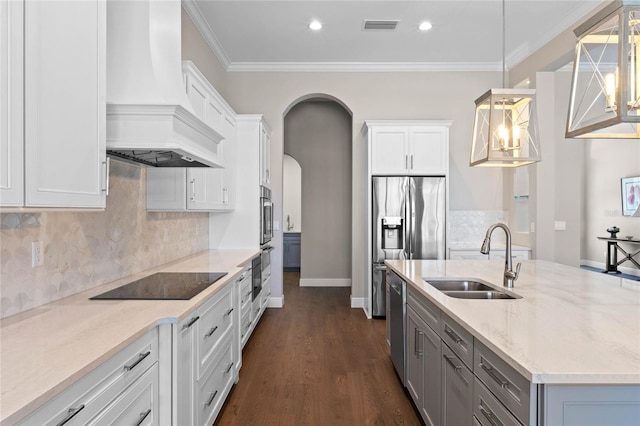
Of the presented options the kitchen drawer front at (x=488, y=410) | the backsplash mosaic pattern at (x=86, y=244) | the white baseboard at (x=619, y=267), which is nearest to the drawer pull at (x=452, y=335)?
the kitchen drawer front at (x=488, y=410)

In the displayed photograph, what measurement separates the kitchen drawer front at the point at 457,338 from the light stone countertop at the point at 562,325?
0.25 ft

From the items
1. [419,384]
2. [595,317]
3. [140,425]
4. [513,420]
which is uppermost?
[595,317]

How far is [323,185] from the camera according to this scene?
23.2 feet

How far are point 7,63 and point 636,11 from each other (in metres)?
2.18

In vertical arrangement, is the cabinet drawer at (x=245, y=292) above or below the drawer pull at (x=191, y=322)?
below

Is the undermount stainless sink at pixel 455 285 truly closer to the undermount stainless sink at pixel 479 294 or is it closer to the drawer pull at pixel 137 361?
the undermount stainless sink at pixel 479 294

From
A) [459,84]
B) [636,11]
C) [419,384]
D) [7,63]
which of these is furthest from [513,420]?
[459,84]

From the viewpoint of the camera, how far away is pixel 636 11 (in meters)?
1.45

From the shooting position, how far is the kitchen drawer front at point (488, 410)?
1.29m

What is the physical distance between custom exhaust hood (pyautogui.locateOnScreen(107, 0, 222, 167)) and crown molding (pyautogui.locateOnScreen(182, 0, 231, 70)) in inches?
73.8

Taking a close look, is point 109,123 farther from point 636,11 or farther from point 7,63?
point 636,11

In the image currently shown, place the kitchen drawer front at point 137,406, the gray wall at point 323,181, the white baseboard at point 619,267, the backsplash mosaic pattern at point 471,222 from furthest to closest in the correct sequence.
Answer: the white baseboard at point 619,267 → the gray wall at point 323,181 → the backsplash mosaic pattern at point 471,222 → the kitchen drawer front at point 137,406

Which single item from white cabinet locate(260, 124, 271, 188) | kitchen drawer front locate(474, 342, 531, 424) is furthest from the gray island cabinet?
white cabinet locate(260, 124, 271, 188)

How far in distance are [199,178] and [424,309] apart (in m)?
2.13
